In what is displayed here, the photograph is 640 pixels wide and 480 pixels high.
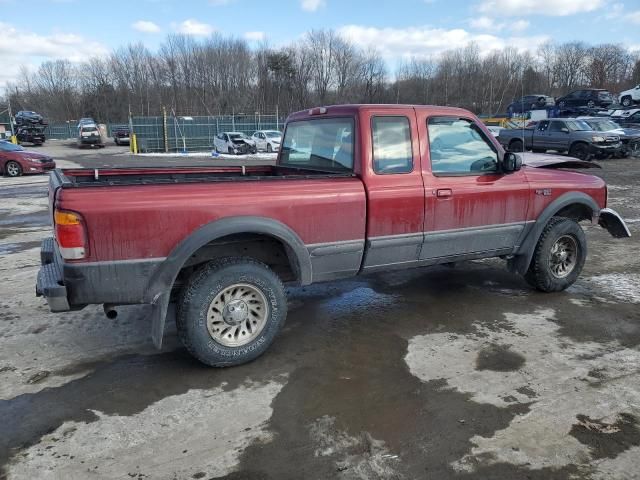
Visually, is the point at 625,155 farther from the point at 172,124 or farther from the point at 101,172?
the point at 172,124

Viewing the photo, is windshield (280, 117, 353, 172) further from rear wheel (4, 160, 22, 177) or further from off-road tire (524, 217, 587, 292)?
rear wheel (4, 160, 22, 177)

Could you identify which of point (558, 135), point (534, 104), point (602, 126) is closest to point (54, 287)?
point (558, 135)

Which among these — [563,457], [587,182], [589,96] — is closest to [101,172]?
[563,457]

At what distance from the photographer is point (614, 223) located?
19.2ft

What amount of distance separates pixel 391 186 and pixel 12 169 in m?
19.7

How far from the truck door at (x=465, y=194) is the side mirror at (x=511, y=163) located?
114mm

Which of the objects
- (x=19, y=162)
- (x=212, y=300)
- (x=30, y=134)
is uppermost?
(x=30, y=134)

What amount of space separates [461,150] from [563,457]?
9.21ft

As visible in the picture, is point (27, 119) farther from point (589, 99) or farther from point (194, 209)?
point (194, 209)

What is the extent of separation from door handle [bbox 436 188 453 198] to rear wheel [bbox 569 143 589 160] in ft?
62.2

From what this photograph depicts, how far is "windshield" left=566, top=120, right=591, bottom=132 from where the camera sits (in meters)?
20.7

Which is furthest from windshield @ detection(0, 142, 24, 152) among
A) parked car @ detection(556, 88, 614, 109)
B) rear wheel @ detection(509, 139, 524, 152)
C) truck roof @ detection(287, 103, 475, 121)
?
parked car @ detection(556, 88, 614, 109)

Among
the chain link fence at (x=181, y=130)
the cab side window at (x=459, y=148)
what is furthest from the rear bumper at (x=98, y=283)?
the chain link fence at (x=181, y=130)

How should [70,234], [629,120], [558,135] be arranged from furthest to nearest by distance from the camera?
[629,120]
[558,135]
[70,234]
